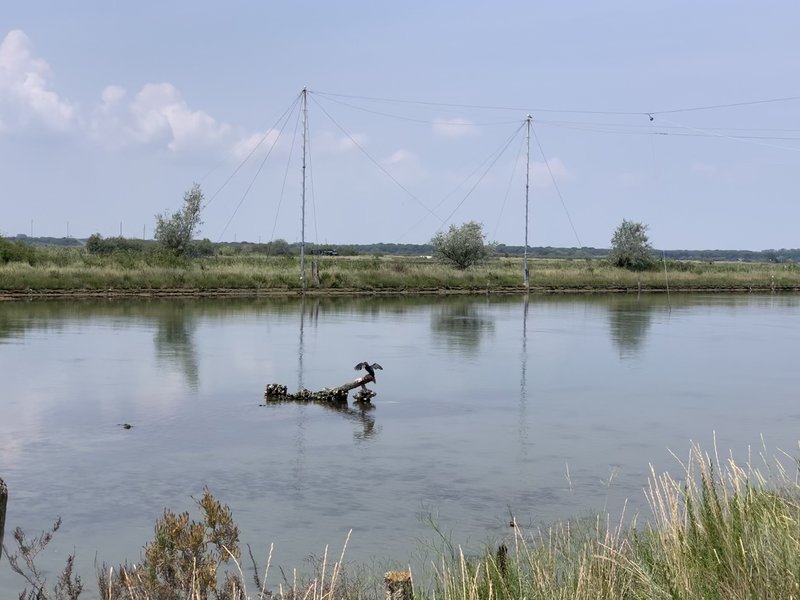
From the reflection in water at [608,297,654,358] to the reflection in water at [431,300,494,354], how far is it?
4.19 meters

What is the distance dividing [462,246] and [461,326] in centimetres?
3783

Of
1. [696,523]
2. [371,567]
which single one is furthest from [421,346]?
[696,523]

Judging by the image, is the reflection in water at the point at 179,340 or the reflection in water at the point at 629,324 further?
the reflection in water at the point at 629,324

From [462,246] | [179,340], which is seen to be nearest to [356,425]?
[179,340]

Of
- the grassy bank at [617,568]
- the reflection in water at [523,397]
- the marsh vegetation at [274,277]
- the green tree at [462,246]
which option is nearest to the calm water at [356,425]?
the reflection in water at [523,397]

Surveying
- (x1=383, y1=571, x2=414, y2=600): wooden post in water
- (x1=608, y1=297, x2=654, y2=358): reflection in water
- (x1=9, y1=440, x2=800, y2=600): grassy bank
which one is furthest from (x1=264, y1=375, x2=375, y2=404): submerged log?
(x1=383, y1=571, x2=414, y2=600): wooden post in water

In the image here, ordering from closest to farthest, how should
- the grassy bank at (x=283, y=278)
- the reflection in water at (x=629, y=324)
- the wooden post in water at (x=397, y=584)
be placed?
the wooden post in water at (x=397, y=584)
the reflection in water at (x=629, y=324)
the grassy bank at (x=283, y=278)

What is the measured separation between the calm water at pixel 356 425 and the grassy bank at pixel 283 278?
1325cm

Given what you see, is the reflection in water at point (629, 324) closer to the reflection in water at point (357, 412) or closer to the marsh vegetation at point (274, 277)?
the marsh vegetation at point (274, 277)

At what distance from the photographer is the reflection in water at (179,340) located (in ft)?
76.7

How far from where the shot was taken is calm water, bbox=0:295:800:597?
11148 mm

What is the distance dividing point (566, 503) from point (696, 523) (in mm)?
4831

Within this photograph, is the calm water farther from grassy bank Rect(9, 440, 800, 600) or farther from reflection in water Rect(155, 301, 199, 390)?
grassy bank Rect(9, 440, 800, 600)

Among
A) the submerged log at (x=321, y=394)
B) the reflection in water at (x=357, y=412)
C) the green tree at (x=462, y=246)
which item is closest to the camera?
the reflection in water at (x=357, y=412)
